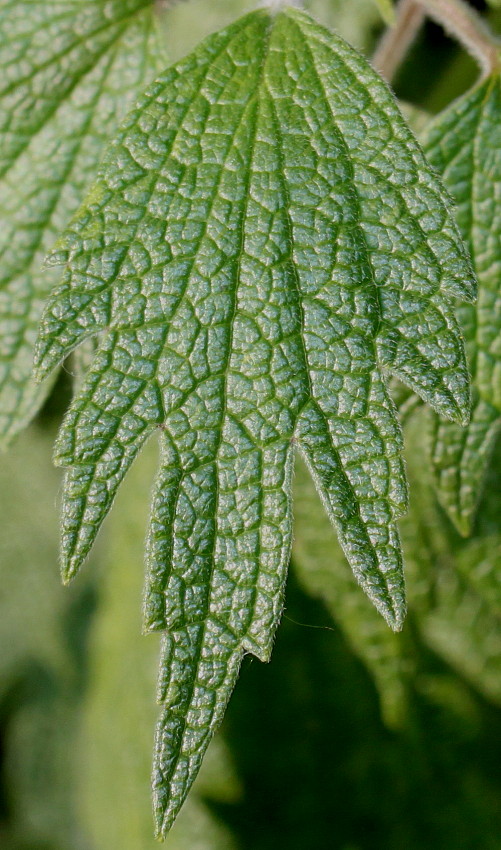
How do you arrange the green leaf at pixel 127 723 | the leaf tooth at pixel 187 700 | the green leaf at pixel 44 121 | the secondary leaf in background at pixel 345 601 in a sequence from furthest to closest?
1. the green leaf at pixel 127 723
2. the secondary leaf in background at pixel 345 601
3. the green leaf at pixel 44 121
4. the leaf tooth at pixel 187 700

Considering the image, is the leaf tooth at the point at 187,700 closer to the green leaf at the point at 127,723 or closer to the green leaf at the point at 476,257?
the green leaf at the point at 476,257

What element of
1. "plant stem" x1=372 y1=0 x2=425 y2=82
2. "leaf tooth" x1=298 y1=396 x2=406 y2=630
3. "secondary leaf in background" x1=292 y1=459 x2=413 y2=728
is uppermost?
"plant stem" x1=372 y1=0 x2=425 y2=82

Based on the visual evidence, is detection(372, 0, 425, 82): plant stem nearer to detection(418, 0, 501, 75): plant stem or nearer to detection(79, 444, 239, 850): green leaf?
detection(418, 0, 501, 75): plant stem

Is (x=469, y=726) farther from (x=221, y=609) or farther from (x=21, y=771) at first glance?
(x=21, y=771)

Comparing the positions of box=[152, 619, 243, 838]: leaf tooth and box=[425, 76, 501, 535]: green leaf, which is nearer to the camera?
box=[152, 619, 243, 838]: leaf tooth

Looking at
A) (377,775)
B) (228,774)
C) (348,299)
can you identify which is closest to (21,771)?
(228,774)

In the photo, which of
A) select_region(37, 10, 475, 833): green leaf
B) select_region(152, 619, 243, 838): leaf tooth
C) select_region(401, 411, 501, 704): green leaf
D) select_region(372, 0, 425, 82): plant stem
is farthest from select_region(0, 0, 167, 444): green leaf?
select_region(401, 411, 501, 704): green leaf

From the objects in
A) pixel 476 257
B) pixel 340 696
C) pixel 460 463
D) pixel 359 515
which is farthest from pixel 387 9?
pixel 340 696

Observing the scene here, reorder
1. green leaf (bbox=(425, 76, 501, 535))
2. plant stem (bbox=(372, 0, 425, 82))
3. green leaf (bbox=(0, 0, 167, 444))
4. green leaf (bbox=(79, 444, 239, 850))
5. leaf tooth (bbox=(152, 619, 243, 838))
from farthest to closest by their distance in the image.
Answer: green leaf (bbox=(79, 444, 239, 850)), plant stem (bbox=(372, 0, 425, 82)), green leaf (bbox=(0, 0, 167, 444)), green leaf (bbox=(425, 76, 501, 535)), leaf tooth (bbox=(152, 619, 243, 838))

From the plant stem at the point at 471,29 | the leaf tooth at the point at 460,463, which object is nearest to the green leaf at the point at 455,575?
the leaf tooth at the point at 460,463
